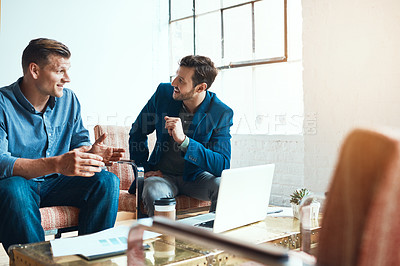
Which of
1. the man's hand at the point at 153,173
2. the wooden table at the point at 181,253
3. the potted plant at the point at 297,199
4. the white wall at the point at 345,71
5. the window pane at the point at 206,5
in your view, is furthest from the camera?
the window pane at the point at 206,5

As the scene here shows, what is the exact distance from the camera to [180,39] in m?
5.50

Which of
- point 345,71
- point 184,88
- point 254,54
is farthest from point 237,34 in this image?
point 184,88

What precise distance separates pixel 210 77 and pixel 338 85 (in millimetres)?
1056

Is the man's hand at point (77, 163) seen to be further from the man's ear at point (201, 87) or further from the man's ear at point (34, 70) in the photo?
the man's ear at point (201, 87)

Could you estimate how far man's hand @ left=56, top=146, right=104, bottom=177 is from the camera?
1942 mm

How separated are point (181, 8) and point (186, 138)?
124 inches

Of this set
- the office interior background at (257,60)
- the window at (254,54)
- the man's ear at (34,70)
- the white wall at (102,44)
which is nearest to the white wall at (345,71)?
the office interior background at (257,60)

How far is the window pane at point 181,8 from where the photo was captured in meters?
5.28

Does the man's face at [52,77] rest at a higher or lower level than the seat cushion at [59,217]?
higher

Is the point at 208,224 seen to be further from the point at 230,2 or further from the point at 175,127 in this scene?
the point at 230,2

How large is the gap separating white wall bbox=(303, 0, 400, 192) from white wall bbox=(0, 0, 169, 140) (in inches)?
92.8

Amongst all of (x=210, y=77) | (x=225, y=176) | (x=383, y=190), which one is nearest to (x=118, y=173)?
(x=210, y=77)

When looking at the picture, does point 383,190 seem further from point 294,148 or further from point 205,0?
point 205,0

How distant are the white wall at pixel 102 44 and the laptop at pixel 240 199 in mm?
3290
